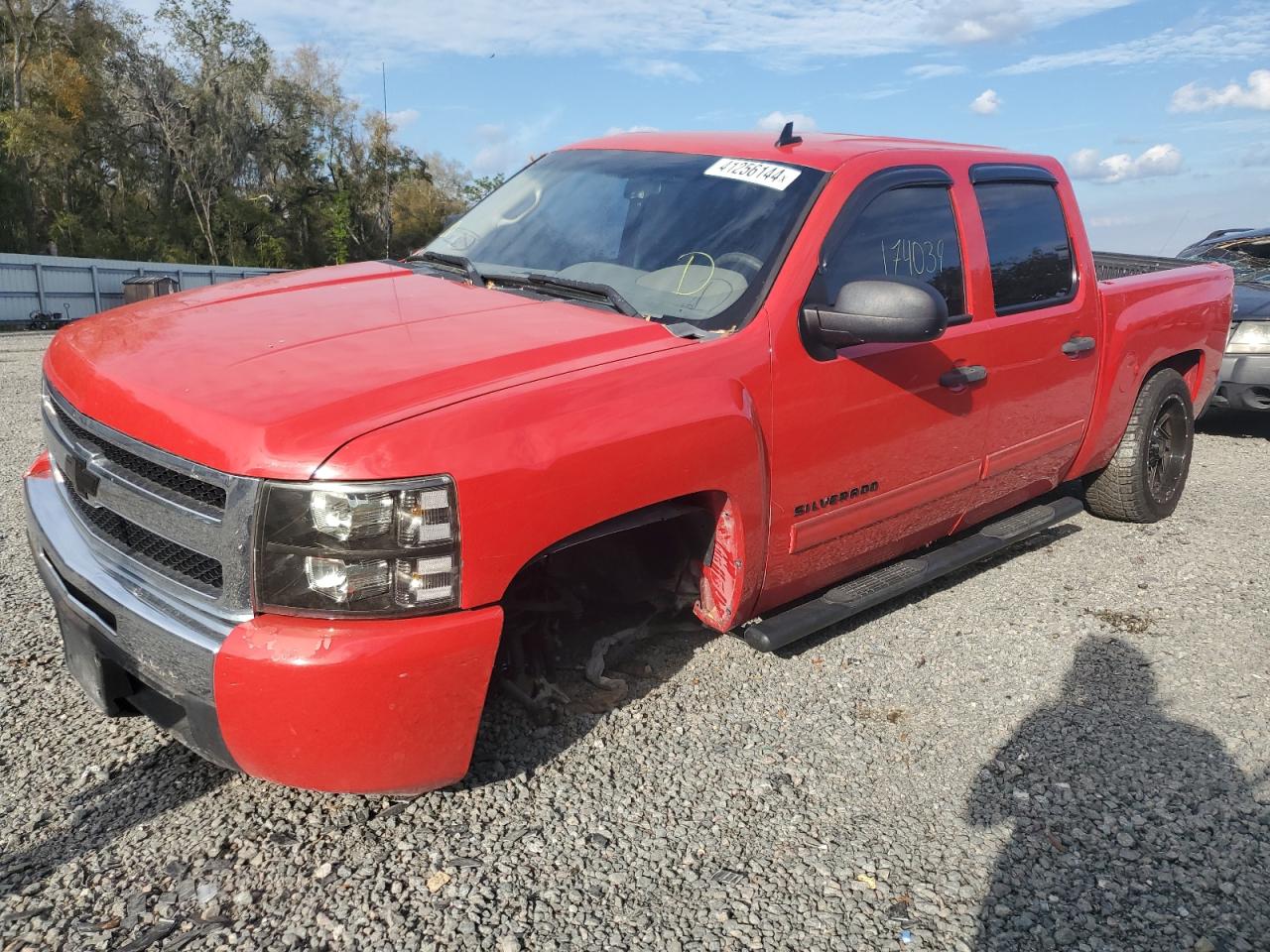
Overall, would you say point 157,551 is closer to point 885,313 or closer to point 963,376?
point 885,313

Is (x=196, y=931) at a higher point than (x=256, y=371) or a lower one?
lower

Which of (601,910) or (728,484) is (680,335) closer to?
(728,484)

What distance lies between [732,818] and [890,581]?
50.4 inches

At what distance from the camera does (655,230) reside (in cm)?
344

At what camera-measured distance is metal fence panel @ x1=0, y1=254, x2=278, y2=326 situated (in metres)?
23.8

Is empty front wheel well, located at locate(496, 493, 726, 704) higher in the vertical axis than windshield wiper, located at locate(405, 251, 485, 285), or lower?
lower

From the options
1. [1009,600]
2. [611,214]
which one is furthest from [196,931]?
[1009,600]

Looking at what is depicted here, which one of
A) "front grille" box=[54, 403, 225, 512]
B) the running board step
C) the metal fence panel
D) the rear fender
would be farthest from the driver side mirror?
the metal fence panel

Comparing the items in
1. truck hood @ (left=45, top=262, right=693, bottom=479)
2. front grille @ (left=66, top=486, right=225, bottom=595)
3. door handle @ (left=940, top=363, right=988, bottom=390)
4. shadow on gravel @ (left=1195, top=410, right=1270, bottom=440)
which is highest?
truck hood @ (left=45, top=262, right=693, bottom=479)

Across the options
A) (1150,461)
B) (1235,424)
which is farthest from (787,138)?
(1235,424)

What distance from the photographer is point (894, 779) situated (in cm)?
298

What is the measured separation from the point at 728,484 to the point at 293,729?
4.38 ft

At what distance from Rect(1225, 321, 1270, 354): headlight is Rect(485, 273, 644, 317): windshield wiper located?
6506 millimetres

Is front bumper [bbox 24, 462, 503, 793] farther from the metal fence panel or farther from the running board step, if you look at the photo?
the metal fence panel
